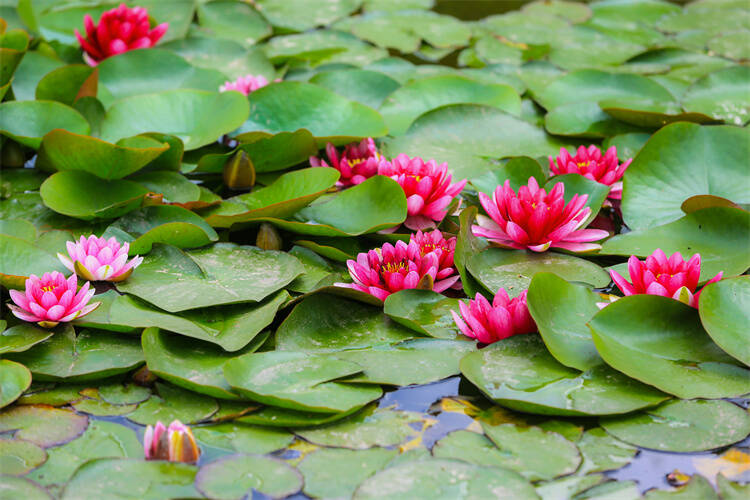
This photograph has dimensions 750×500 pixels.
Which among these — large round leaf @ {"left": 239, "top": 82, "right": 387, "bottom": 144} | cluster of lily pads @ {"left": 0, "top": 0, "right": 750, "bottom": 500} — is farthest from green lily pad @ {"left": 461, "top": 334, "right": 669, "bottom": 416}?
large round leaf @ {"left": 239, "top": 82, "right": 387, "bottom": 144}

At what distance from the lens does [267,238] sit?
2.22 m

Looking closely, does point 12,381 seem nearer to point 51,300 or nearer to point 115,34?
point 51,300

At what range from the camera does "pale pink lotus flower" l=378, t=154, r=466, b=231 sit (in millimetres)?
2278

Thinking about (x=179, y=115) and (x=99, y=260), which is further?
(x=179, y=115)

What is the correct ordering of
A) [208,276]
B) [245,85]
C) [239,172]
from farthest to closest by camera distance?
[245,85]
[239,172]
[208,276]

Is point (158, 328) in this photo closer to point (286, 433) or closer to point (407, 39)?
point (286, 433)

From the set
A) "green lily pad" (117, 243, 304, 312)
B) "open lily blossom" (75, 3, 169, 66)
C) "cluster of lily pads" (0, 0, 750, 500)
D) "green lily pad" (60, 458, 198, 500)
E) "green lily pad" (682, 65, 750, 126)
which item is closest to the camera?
"green lily pad" (60, 458, 198, 500)

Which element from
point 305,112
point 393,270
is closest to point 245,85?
point 305,112

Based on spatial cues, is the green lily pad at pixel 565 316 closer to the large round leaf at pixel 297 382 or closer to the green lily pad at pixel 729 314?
the green lily pad at pixel 729 314

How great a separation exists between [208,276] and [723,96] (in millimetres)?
2339

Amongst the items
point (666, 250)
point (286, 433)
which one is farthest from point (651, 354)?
point (286, 433)

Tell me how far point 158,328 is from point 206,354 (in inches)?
5.4

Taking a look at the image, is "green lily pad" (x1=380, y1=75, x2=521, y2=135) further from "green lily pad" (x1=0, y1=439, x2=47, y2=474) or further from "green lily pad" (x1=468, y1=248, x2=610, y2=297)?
"green lily pad" (x1=0, y1=439, x2=47, y2=474)

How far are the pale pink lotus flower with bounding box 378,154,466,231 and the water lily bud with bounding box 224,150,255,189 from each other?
1.76ft
